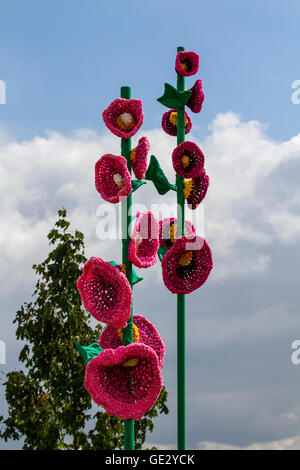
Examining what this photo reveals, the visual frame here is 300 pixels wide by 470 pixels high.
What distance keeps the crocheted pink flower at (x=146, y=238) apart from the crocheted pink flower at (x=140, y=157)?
226 millimetres

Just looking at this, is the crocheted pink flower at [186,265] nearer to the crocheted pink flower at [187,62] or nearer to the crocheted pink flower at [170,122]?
the crocheted pink flower at [170,122]

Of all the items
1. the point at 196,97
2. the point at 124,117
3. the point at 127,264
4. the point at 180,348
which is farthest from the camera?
the point at 196,97

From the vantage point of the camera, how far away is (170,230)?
4.26 meters

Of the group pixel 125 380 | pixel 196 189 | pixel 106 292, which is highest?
pixel 196 189

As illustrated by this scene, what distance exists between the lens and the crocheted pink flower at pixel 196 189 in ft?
13.9

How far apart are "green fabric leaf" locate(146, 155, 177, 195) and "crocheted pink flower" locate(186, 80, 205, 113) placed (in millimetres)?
549

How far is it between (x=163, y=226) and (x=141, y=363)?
1.07m

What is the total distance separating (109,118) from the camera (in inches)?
148

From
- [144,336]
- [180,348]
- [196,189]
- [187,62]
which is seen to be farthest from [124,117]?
[180,348]

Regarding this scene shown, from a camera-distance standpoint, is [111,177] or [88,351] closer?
[88,351]

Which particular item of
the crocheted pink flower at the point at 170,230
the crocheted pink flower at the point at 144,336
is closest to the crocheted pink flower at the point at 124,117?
the crocheted pink flower at the point at 170,230

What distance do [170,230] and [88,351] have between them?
1.02m

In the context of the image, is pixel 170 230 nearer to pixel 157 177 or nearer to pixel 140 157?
pixel 157 177
